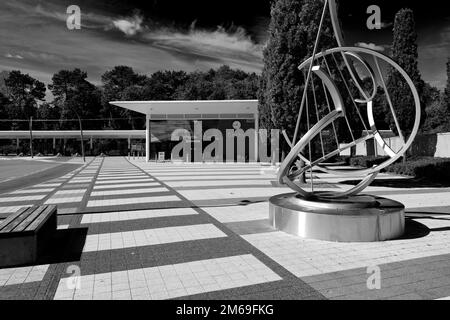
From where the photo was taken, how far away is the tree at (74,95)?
3027 inches

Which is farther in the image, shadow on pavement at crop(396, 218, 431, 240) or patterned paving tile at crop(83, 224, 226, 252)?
shadow on pavement at crop(396, 218, 431, 240)

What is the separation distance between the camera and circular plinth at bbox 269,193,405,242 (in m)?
6.46

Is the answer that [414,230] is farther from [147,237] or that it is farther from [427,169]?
[427,169]

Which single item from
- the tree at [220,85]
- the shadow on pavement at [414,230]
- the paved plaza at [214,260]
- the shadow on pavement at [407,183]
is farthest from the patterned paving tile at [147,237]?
the tree at [220,85]

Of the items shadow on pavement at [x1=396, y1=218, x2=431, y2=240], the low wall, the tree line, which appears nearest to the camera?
shadow on pavement at [x1=396, y1=218, x2=431, y2=240]

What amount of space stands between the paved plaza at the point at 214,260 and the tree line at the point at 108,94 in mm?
58182

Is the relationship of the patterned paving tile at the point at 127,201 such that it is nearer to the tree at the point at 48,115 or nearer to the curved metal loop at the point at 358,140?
the curved metal loop at the point at 358,140

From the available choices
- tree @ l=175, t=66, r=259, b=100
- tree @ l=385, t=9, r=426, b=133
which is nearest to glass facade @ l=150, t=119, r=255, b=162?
tree @ l=385, t=9, r=426, b=133

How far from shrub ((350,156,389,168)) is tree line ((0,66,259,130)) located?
4067cm

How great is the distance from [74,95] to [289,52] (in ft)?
243

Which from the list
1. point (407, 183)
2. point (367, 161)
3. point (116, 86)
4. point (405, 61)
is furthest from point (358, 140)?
point (116, 86)

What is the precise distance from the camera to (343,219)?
6441 millimetres

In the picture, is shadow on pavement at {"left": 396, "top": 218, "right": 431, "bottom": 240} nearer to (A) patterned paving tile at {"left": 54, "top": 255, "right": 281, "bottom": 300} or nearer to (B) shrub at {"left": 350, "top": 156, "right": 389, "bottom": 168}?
(A) patterned paving tile at {"left": 54, "top": 255, "right": 281, "bottom": 300}
